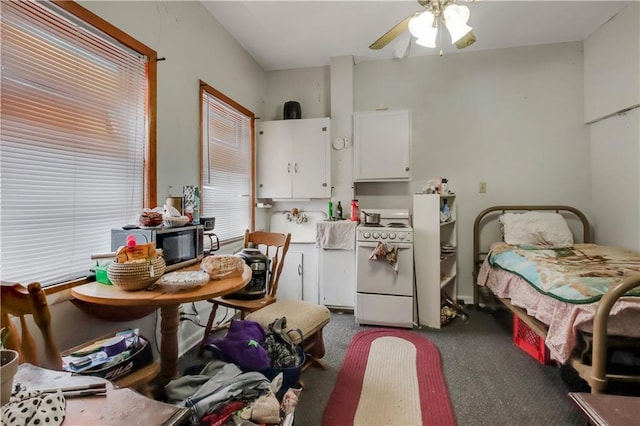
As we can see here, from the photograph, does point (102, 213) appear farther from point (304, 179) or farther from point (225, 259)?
point (304, 179)

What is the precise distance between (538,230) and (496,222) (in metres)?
0.44

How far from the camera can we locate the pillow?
2.66 meters

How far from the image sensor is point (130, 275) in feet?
3.86

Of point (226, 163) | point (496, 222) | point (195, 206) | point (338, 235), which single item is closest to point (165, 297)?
point (195, 206)

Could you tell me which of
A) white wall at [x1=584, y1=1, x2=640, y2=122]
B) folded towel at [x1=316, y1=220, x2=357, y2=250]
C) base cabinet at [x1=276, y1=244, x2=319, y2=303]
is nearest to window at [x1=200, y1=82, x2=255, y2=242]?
base cabinet at [x1=276, y1=244, x2=319, y2=303]

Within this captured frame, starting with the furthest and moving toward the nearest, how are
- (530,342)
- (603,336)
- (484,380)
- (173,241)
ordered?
(530,342) < (484,380) < (173,241) < (603,336)

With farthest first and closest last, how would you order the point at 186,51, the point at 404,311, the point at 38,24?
the point at 404,311
the point at 186,51
the point at 38,24

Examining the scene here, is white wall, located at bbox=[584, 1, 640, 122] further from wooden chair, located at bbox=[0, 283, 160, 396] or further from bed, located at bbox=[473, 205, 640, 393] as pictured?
wooden chair, located at bbox=[0, 283, 160, 396]

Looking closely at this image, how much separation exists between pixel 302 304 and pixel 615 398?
1.57 m

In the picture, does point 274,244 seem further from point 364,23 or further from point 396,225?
point 364,23

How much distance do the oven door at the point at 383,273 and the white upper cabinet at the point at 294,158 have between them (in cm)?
84

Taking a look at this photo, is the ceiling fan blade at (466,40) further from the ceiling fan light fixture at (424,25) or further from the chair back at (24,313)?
the chair back at (24,313)

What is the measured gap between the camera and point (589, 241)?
9.42 ft

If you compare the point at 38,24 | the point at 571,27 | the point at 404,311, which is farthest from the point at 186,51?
the point at 571,27
